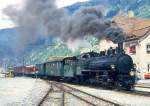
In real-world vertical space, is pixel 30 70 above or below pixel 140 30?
below

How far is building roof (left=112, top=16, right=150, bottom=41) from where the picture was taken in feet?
193

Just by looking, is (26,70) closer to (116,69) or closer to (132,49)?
(132,49)

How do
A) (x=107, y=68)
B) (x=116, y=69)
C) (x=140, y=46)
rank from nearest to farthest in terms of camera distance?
1. (x=116, y=69)
2. (x=107, y=68)
3. (x=140, y=46)

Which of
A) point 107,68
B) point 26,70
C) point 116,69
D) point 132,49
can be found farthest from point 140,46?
point 26,70

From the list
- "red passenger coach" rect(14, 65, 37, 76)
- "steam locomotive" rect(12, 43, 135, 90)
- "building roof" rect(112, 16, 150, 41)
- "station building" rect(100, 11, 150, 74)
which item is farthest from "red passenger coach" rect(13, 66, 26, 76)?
"steam locomotive" rect(12, 43, 135, 90)

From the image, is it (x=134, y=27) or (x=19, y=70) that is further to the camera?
(x=19, y=70)

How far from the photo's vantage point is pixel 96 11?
3531cm

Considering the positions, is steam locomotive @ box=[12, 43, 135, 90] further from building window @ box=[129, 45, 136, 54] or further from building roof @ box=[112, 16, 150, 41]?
building window @ box=[129, 45, 136, 54]

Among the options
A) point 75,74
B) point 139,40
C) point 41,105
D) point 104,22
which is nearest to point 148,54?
point 139,40

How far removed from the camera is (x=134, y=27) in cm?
6519

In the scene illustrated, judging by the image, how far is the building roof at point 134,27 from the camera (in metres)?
58.7

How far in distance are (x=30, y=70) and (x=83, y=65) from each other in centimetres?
4353

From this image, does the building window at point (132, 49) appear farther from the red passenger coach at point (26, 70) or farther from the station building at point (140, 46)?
the red passenger coach at point (26, 70)

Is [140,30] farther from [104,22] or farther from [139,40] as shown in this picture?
[104,22]
